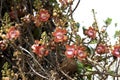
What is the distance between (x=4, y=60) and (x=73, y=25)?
1.09ft

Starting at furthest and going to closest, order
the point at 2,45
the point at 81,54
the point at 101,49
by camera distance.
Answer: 1. the point at 101,49
2. the point at 2,45
3. the point at 81,54

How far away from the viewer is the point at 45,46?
1.36 metres

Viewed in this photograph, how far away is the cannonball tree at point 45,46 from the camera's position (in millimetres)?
1370

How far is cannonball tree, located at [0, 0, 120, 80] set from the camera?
1.37 metres

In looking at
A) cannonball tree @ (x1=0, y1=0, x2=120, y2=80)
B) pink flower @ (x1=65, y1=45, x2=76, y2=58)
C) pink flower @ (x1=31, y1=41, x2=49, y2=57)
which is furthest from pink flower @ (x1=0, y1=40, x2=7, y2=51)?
pink flower @ (x1=65, y1=45, x2=76, y2=58)

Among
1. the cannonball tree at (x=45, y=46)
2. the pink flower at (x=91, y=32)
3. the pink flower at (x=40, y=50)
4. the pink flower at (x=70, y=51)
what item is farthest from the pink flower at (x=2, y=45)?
the pink flower at (x=91, y=32)

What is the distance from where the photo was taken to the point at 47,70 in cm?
153

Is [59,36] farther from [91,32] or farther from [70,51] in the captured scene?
[91,32]

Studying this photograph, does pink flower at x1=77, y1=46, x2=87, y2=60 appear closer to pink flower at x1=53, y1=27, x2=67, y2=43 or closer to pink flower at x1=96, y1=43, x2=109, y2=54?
pink flower at x1=53, y1=27, x2=67, y2=43

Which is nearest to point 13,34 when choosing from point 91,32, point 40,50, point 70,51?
point 40,50

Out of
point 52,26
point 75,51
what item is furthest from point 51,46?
point 52,26

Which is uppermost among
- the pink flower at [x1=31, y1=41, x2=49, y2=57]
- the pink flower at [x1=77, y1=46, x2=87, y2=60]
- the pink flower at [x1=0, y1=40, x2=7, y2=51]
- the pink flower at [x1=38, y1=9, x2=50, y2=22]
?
the pink flower at [x1=38, y1=9, x2=50, y2=22]

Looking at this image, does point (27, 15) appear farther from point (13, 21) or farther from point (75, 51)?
point (75, 51)

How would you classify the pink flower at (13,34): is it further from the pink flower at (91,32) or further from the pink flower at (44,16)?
the pink flower at (91,32)
